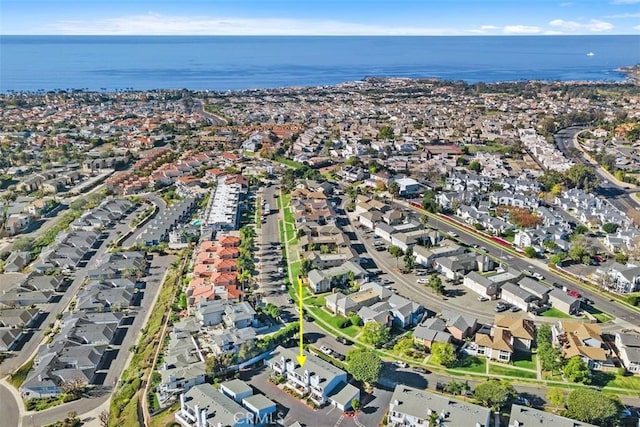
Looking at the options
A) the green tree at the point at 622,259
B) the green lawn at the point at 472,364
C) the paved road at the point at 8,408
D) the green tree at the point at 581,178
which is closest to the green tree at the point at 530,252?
the green tree at the point at 622,259

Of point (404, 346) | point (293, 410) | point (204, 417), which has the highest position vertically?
point (204, 417)

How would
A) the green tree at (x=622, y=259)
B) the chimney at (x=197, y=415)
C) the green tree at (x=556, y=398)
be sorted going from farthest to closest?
the green tree at (x=622, y=259) → the green tree at (x=556, y=398) → the chimney at (x=197, y=415)

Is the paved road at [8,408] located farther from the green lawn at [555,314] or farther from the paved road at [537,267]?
the paved road at [537,267]

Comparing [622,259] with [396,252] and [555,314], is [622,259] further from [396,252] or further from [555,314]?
[396,252]

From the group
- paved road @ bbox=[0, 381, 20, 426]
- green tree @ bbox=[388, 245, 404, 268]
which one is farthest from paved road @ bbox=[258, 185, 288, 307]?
paved road @ bbox=[0, 381, 20, 426]

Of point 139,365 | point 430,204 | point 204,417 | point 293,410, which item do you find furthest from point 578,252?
point 139,365

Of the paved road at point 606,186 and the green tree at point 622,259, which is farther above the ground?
the paved road at point 606,186
